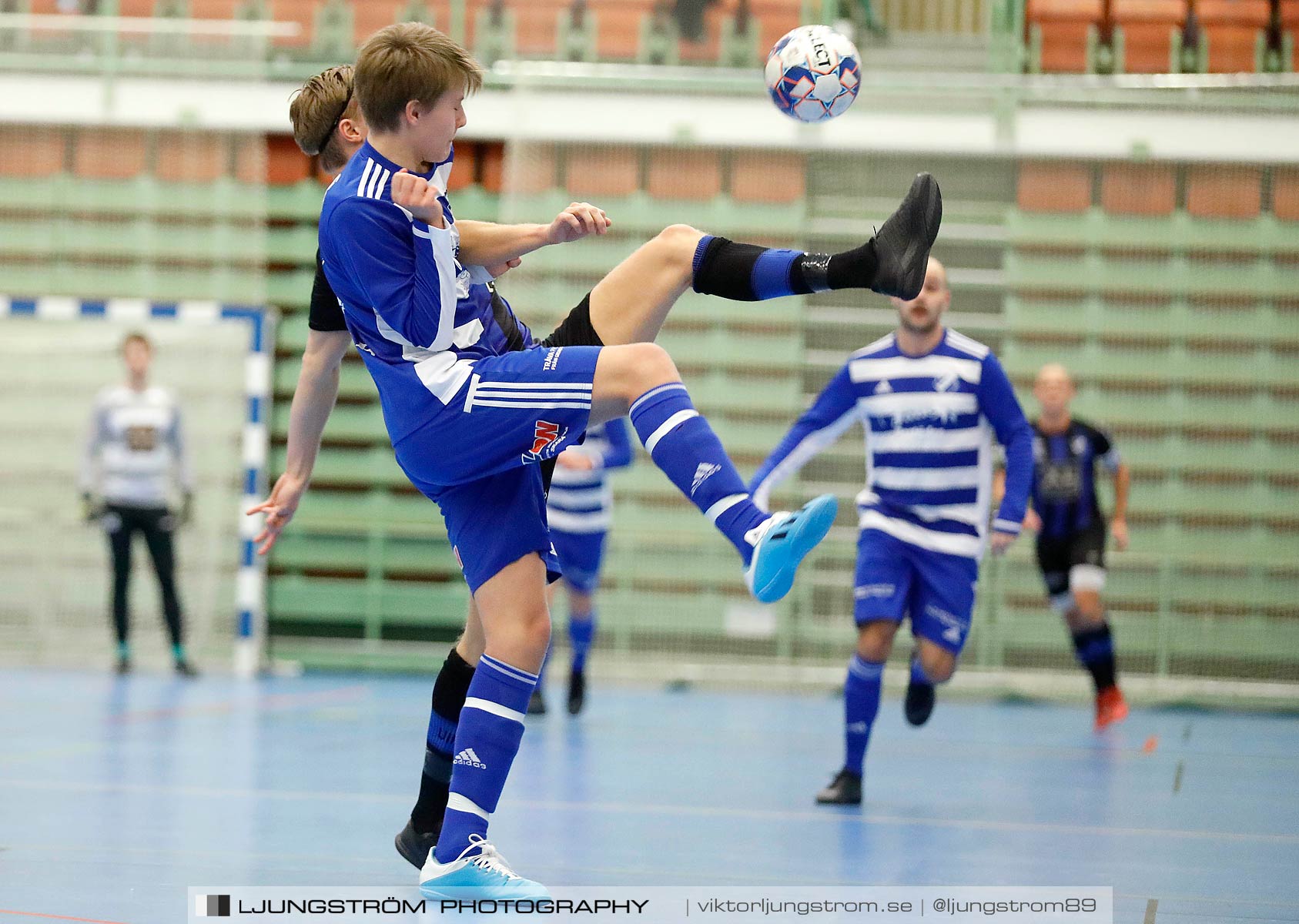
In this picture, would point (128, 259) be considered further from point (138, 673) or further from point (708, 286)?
point (708, 286)

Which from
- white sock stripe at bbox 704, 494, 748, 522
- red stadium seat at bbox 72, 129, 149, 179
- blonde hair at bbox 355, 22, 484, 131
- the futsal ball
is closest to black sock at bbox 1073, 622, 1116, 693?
the futsal ball

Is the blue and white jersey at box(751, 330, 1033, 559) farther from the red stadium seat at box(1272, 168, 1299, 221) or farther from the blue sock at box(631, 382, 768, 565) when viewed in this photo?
the red stadium seat at box(1272, 168, 1299, 221)

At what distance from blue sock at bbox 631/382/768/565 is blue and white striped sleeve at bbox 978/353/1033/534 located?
279 centimetres

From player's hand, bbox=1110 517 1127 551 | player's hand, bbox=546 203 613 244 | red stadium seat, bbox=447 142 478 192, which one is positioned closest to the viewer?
player's hand, bbox=546 203 613 244

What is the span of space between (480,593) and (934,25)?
881 centimetres

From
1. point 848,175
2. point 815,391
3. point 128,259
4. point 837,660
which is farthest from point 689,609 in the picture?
point 128,259

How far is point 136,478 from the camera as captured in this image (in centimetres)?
963

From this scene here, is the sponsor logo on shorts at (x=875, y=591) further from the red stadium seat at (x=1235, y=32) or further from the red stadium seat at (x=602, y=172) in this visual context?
the red stadium seat at (x=1235, y=32)

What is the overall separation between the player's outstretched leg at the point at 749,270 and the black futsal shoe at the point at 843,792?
2.38 metres

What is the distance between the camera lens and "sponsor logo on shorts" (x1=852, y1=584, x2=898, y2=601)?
215 inches

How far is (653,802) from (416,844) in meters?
1.61

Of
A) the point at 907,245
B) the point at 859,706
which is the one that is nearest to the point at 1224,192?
the point at 859,706

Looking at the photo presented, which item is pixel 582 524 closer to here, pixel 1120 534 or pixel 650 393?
pixel 1120 534

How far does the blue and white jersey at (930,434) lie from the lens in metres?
5.57
